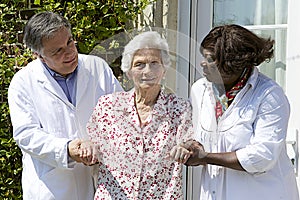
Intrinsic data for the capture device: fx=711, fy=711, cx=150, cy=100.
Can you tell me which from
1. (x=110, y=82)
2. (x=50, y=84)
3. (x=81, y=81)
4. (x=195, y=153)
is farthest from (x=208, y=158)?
(x=50, y=84)

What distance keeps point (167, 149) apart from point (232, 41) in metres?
0.49

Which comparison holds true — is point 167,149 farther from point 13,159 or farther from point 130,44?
point 13,159

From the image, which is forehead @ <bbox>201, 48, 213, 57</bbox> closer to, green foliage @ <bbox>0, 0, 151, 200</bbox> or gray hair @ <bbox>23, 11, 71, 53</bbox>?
gray hair @ <bbox>23, 11, 71, 53</bbox>

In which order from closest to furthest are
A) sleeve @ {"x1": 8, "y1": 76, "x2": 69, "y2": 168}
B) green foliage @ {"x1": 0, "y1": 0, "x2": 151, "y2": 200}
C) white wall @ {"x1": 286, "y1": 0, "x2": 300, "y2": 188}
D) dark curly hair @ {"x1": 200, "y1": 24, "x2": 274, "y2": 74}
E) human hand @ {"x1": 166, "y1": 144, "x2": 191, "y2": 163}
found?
1. human hand @ {"x1": 166, "y1": 144, "x2": 191, "y2": 163}
2. dark curly hair @ {"x1": 200, "y1": 24, "x2": 274, "y2": 74}
3. sleeve @ {"x1": 8, "y1": 76, "x2": 69, "y2": 168}
4. white wall @ {"x1": 286, "y1": 0, "x2": 300, "y2": 188}
5. green foliage @ {"x1": 0, "y1": 0, "x2": 151, "y2": 200}

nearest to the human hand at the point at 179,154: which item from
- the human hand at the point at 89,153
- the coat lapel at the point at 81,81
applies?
the human hand at the point at 89,153

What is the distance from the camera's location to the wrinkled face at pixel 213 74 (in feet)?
9.02

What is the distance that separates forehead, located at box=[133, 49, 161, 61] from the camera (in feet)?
8.75

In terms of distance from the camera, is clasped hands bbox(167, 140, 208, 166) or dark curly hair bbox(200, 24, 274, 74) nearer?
clasped hands bbox(167, 140, 208, 166)

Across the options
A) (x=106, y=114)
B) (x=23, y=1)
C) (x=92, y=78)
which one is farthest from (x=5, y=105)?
(x=106, y=114)

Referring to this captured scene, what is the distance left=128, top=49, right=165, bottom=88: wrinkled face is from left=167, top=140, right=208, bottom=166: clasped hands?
26 centimetres

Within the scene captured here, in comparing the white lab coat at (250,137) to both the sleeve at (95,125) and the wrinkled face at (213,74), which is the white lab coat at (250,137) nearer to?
the wrinkled face at (213,74)

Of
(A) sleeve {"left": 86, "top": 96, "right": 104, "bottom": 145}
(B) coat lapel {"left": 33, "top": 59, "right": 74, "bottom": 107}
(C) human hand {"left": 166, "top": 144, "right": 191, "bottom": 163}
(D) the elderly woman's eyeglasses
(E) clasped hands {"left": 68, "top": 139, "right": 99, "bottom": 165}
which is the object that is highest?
(D) the elderly woman's eyeglasses

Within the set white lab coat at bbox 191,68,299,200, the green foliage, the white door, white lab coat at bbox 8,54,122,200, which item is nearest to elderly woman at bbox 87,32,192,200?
white lab coat at bbox 191,68,299,200

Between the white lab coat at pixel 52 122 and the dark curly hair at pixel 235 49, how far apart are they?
44 cm
